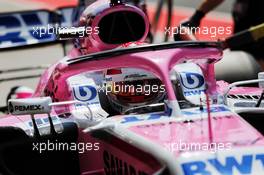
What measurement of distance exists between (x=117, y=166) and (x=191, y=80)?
78 cm

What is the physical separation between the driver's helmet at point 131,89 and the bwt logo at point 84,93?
0.08m

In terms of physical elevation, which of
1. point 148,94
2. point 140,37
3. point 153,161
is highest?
point 140,37

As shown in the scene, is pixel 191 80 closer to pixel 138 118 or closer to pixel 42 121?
pixel 138 118

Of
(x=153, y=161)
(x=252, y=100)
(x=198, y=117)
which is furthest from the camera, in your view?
(x=252, y=100)

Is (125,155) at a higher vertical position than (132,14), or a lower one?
lower

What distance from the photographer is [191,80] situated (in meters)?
3.83

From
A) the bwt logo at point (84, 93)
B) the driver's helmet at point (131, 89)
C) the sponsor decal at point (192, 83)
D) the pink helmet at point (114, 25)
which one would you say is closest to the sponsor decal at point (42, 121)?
the bwt logo at point (84, 93)

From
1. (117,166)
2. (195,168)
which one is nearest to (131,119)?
(117,166)

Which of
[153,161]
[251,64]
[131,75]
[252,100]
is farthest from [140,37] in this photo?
[251,64]

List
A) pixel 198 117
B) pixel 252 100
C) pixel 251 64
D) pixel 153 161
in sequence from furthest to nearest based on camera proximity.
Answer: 1. pixel 251 64
2. pixel 252 100
3. pixel 198 117
4. pixel 153 161

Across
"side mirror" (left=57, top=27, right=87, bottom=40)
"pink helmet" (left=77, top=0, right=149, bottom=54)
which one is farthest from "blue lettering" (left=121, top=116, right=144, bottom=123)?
"side mirror" (left=57, top=27, right=87, bottom=40)

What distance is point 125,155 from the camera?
10.4 ft

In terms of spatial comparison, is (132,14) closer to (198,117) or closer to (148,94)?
(148,94)

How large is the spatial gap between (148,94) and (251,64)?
2.02 meters
